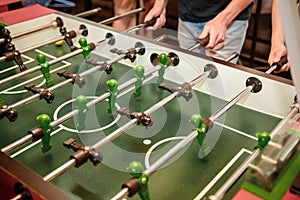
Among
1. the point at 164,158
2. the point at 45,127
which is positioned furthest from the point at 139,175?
the point at 45,127

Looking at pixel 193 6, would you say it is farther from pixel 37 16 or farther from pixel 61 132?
pixel 61 132

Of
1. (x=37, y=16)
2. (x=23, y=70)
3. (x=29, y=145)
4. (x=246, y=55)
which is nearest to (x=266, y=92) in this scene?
(x=29, y=145)

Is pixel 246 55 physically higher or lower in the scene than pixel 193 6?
lower

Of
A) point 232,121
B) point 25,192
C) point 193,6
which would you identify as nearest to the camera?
point 25,192

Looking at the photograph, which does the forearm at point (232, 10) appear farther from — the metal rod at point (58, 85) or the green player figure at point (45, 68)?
the green player figure at point (45, 68)

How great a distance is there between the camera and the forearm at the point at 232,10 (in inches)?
70.7

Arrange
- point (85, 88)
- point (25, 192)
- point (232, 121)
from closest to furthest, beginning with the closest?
point (25, 192)
point (232, 121)
point (85, 88)

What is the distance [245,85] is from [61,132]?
630 millimetres

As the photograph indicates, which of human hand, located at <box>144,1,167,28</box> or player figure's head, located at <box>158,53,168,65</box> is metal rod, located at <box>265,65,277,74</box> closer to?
player figure's head, located at <box>158,53,168,65</box>

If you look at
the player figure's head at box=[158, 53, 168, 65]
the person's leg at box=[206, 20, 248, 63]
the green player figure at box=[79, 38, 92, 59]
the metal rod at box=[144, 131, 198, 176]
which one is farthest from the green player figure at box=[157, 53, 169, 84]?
the person's leg at box=[206, 20, 248, 63]

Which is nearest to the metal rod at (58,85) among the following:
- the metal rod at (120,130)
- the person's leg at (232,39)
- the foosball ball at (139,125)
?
the foosball ball at (139,125)

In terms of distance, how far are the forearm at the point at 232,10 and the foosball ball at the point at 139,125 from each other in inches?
13.5

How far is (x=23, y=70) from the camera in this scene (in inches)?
61.3

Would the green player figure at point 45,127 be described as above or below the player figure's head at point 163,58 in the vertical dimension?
below
